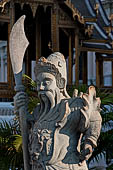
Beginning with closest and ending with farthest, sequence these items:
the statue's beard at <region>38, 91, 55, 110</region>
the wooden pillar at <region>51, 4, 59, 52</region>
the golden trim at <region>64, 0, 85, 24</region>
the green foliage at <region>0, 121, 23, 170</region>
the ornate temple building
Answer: the statue's beard at <region>38, 91, 55, 110</region>
the green foliage at <region>0, 121, 23, 170</region>
the ornate temple building
the golden trim at <region>64, 0, 85, 24</region>
the wooden pillar at <region>51, 4, 59, 52</region>

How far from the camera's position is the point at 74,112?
6.32 metres

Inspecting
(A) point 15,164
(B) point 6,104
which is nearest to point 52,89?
(A) point 15,164

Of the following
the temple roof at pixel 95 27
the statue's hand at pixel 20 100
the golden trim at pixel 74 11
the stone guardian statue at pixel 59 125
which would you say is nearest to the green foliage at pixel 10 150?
the statue's hand at pixel 20 100

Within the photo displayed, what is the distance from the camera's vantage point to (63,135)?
6.30 m

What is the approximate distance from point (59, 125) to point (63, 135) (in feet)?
0.32

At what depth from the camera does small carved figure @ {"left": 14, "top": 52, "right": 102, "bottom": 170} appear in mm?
6246

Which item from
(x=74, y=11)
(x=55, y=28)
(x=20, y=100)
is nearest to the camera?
(x=20, y=100)

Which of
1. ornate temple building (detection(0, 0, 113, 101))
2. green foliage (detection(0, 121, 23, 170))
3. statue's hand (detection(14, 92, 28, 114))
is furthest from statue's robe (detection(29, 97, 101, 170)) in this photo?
ornate temple building (detection(0, 0, 113, 101))

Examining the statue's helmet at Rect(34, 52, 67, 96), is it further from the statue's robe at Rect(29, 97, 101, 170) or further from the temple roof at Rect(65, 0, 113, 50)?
the temple roof at Rect(65, 0, 113, 50)

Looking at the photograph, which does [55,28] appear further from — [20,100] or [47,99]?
[47,99]

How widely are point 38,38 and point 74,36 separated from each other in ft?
3.76

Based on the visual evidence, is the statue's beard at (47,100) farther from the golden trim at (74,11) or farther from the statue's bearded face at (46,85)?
the golden trim at (74,11)

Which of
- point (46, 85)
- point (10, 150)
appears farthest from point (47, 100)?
point (10, 150)

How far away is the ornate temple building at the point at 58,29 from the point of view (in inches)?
667
